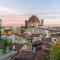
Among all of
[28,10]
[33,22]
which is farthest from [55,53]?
[28,10]

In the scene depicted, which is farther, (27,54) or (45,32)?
(45,32)

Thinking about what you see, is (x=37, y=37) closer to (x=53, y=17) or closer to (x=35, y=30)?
(x=35, y=30)

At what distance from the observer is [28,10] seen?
2.21 m

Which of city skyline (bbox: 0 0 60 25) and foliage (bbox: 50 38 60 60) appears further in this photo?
city skyline (bbox: 0 0 60 25)

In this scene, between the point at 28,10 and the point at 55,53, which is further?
the point at 28,10

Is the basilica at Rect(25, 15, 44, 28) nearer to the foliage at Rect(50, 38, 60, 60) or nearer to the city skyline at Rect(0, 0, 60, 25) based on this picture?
the city skyline at Rect(0, 0, 60, 25)

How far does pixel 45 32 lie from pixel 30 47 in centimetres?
29

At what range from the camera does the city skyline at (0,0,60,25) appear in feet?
7.13

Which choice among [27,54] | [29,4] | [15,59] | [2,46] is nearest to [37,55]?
[27,54]

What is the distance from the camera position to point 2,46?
2230 millimetres

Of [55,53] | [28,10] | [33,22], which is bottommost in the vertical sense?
[55,53]

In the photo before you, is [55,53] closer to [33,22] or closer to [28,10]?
[33,22]

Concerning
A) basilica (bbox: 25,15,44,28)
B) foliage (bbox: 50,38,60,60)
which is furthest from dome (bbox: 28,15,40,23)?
foliage (bbox: 50,38,60,60)

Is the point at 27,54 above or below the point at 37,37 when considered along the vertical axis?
below
